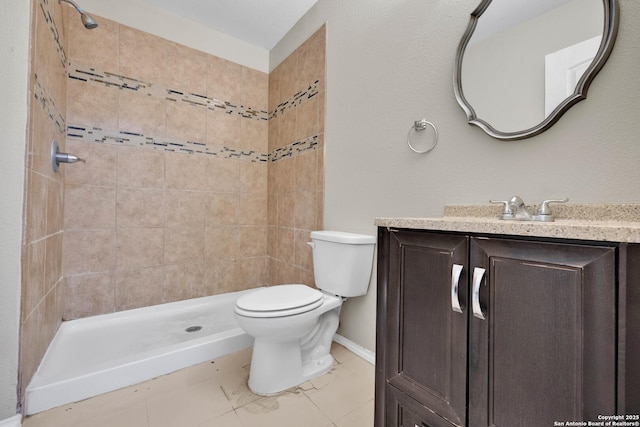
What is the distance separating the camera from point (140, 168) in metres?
2.01

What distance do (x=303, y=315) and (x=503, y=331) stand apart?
2.83 ft

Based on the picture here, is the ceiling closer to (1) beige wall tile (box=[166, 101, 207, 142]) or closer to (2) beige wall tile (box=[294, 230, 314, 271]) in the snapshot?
(1) beige wall tile (box=[166, 101, 207, 142])

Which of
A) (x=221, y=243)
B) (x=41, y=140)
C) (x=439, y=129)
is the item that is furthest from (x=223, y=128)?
(x=439, y=129)

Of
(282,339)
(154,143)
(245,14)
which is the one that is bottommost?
(282,339)

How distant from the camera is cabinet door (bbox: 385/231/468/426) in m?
0.66

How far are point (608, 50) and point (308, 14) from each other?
6.11 ft

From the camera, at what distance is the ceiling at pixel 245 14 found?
1970mm

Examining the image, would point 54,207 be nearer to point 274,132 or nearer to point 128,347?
point 128,347

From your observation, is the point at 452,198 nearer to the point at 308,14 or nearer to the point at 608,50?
the point at 608,50

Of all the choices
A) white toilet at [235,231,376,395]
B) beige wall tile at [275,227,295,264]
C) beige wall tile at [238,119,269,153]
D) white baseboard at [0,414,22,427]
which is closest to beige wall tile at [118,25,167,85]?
beige wall tile at [238,119,269,153]

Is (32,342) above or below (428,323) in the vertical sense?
below

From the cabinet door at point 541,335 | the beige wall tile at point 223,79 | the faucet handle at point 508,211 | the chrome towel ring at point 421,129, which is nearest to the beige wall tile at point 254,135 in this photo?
the beige wall tile at point 223,79

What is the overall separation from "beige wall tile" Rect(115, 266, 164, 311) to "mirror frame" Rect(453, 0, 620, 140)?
7.26ft

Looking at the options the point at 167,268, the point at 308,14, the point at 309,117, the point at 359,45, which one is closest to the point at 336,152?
the point at 309,117
